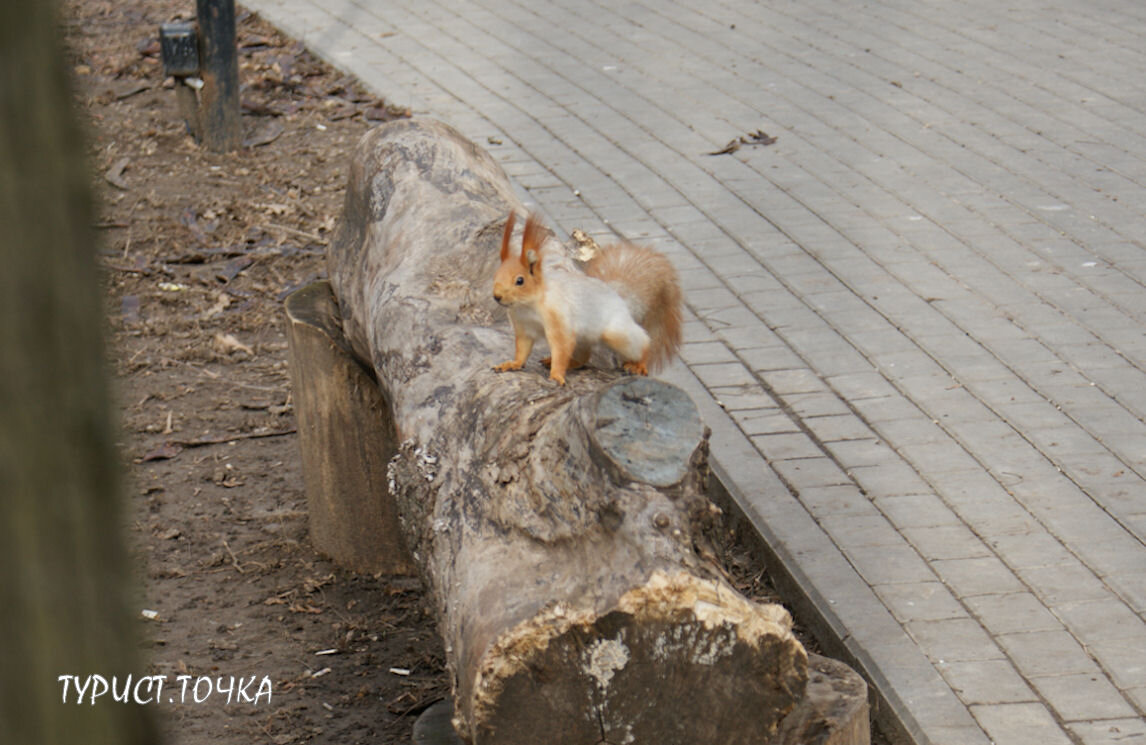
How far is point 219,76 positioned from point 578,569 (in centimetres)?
636

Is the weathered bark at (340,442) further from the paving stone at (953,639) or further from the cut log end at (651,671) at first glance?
the cut log end at (651,671)

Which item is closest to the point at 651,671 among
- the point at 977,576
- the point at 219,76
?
the point at 977,576

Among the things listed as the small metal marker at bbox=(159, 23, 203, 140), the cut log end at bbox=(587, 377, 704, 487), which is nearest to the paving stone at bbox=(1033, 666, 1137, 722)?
the cut log end at bbox=(587, 377, 704, 487)

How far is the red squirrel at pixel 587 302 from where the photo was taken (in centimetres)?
295

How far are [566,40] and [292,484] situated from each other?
563 centimetres

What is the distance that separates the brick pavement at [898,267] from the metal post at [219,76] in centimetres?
114

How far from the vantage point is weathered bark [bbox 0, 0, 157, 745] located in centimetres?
72

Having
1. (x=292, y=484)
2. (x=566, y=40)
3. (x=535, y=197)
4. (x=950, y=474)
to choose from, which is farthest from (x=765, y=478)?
(x=566, y=40)

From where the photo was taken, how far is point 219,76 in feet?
25.8

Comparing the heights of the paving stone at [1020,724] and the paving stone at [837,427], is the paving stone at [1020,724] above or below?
above

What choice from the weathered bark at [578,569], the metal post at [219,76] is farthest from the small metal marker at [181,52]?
the weathered bark at [578,569]

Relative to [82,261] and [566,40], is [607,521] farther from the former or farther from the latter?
[566,40]

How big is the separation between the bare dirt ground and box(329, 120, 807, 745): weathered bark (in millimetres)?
709

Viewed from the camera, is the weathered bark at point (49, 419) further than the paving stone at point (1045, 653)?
No
